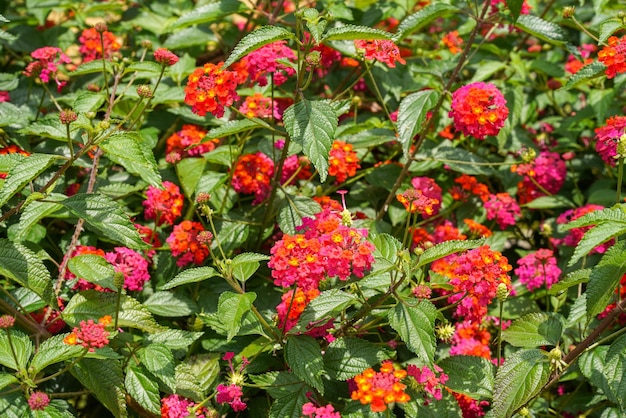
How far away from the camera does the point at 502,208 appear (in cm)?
309

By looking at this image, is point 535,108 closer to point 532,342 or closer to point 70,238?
point 532,342

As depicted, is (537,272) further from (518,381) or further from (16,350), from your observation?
(16,350)

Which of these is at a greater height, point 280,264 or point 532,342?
point 280,264

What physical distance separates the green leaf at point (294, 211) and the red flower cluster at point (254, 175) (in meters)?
0.16

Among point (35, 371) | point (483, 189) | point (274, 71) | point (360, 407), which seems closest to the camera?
point (35, 371)

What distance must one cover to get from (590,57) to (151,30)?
233 cm

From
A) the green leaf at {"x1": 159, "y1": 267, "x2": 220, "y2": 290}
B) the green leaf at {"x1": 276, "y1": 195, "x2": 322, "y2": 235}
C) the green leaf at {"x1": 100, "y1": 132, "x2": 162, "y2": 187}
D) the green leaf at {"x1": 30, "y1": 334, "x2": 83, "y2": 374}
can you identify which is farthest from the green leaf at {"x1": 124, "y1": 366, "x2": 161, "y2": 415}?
the green leaf at {"x1": 276, "y1": 195, "x2": 322, "y2": 235}

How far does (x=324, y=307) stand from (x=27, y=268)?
35.8 inches

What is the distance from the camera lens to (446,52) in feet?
11.7

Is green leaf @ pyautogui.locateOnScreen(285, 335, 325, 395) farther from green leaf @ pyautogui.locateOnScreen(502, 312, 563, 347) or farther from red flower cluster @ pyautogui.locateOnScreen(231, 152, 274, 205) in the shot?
red flower cluster @ pyautogui.locateOnScreen(231, 152, 274, 205)

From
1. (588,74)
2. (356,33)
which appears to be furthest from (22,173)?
(588,74)

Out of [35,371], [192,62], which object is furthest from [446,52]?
[35,371]

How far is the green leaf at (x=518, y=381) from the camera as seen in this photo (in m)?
2.23

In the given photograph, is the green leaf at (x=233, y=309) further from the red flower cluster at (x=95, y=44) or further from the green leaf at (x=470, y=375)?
the red flower cluster at (x=95, y=44)
